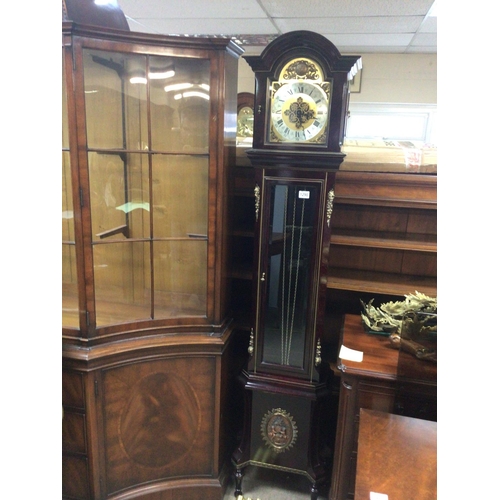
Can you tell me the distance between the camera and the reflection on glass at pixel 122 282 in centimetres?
148

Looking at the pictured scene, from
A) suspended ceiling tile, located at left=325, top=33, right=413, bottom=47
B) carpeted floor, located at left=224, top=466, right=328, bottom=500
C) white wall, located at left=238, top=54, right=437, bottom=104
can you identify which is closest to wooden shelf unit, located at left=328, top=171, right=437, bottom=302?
carpeted floor, located at left=224, top=466, right=328, bottom=500

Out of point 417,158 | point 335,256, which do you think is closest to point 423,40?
point 417,158

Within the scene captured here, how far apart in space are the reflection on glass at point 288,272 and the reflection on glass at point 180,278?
258 mm

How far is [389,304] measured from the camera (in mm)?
1729

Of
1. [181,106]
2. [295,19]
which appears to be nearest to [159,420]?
[181,106]

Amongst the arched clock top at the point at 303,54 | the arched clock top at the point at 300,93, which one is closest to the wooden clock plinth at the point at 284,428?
the arched clock top at the point at 300,93

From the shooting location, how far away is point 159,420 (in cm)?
158

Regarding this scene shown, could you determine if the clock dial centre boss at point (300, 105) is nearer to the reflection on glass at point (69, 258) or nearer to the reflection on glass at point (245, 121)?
the reflection on glass at point (69, 258)

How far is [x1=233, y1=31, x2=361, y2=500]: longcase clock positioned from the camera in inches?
55.0

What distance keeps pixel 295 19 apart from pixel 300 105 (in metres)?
1.33

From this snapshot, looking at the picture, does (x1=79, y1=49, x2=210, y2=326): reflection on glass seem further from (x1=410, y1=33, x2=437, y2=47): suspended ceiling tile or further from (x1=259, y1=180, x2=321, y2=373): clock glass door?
(x1=410, y1=33, x2=437, y2=47): suspended ceiling tile

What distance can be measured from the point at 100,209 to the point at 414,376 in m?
1.23
